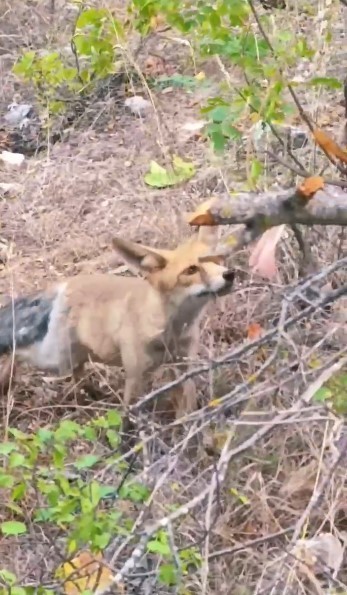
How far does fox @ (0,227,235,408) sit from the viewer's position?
364 cm

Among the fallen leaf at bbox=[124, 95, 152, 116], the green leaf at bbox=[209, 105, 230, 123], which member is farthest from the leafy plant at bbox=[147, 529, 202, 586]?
the fallen leaf at bbox=[124, 95, 152, 116]

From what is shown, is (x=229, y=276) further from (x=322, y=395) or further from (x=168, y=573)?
(x=168, y=573)

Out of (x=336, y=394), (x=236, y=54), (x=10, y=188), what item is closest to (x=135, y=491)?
(x=336, y=394)

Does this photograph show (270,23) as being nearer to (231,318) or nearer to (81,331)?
(231,318)

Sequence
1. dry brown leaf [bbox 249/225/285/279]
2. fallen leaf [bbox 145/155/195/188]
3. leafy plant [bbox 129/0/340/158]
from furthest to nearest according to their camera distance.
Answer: fallen leaf [bbox 145/155/195/188]
leafy plant [bbox 129/0/340/158]
dry brown leaf [bbox 249/225/285/279]

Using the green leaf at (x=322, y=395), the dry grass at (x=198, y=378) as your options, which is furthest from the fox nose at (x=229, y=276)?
the green leaf at (x=322, y=395)

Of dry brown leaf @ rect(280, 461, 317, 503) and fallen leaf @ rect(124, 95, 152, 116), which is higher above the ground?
dry brown leaf @ rect(280, 461, 317, 503)

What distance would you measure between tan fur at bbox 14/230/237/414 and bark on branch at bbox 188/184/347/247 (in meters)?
0.95

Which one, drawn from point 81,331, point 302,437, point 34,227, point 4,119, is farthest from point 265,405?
point 4,119

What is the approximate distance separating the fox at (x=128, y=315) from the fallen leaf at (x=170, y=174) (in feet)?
3.88

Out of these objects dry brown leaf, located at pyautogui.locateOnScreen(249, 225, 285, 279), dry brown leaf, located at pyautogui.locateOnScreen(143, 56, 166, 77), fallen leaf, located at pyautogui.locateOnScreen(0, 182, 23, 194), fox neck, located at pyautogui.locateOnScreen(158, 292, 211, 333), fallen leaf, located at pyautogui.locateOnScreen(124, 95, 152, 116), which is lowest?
fallen leaf, located at pyautogui.locateOnScreen(0, 182, 23, 194)

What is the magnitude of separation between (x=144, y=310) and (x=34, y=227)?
1.47m

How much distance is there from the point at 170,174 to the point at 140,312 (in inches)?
59.2

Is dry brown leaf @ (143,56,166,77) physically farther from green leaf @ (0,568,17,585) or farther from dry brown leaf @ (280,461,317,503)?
green leaf @ (0,568,17,585)
